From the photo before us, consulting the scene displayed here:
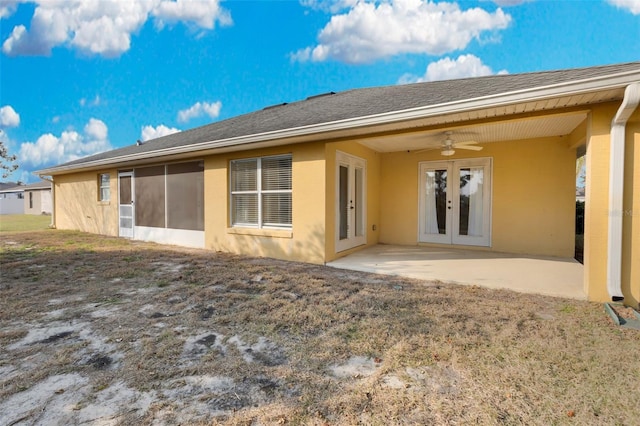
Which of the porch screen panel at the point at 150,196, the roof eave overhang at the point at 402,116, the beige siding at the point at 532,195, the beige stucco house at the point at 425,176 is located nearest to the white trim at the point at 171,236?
the beige stucco house at the point at 425,176

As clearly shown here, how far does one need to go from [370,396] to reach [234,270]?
392cm

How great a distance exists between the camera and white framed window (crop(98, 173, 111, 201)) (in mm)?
10757

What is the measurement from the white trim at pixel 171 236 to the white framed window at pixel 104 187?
8.09 ft

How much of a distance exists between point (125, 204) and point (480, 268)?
10790mm

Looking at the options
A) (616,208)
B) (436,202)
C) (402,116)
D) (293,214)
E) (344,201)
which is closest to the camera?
(616,208)

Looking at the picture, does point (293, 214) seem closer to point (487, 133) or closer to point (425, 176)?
point (425, 176)

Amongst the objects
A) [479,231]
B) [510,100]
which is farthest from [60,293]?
[479,231]

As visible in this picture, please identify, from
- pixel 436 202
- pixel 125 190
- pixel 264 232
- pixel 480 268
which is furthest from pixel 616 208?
pixel 125 190

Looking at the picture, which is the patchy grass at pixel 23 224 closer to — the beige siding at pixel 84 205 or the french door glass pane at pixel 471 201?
the beige siding at pixel 84 205

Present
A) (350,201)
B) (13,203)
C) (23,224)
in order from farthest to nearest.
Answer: (13,203)
(23,224)
(350,201)

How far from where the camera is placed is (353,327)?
2.95 metres

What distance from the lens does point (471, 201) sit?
24.1ft

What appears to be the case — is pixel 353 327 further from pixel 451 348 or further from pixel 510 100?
pixel 510 100

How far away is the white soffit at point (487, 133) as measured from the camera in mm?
5078
